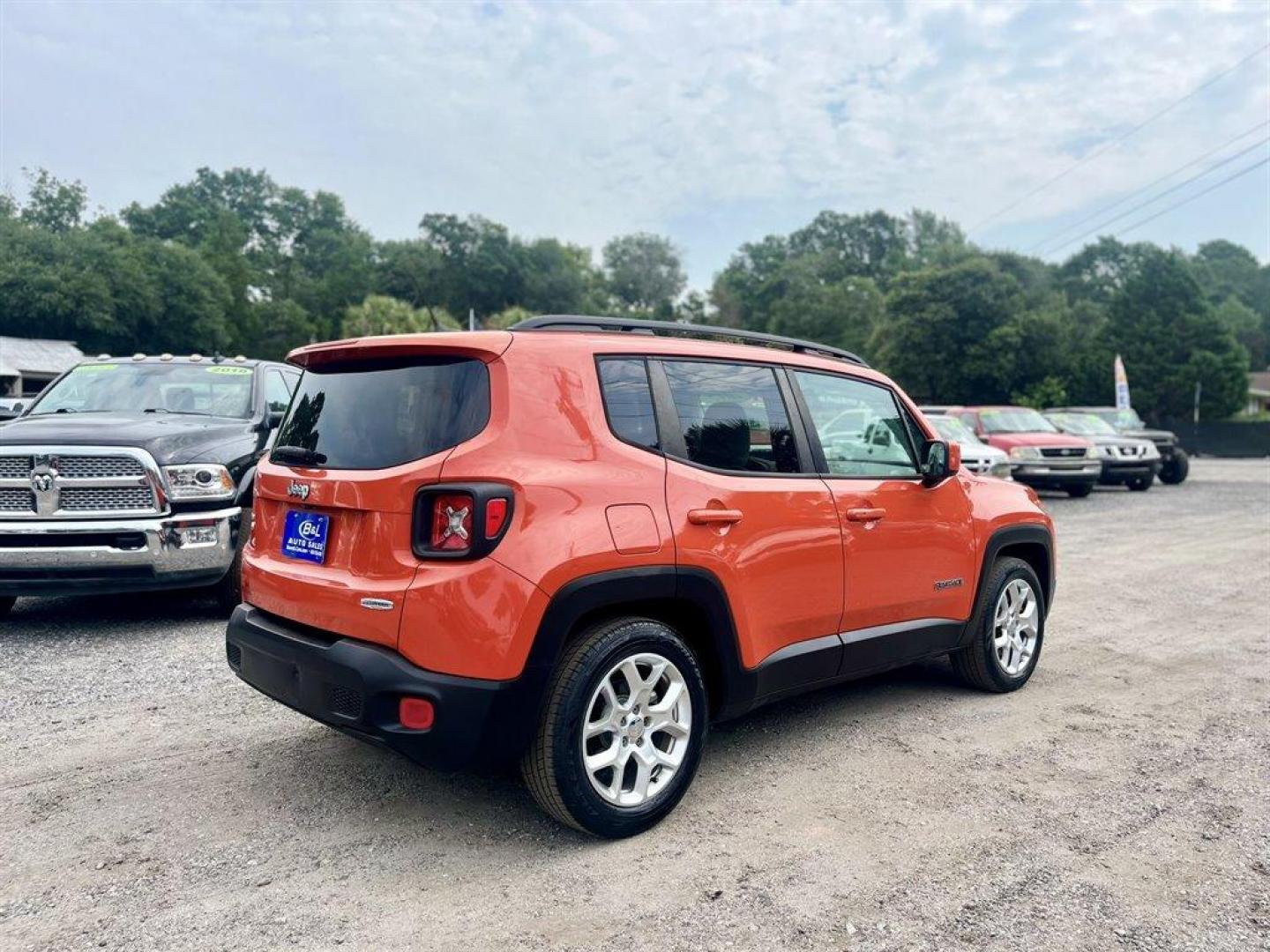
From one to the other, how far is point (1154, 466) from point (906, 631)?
1699cm

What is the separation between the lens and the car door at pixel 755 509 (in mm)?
3436

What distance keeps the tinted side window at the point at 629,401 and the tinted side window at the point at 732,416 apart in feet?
0.45

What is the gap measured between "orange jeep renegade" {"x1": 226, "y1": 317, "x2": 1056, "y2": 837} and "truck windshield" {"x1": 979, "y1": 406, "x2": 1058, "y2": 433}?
14910 mm

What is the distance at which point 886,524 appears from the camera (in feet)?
13.9

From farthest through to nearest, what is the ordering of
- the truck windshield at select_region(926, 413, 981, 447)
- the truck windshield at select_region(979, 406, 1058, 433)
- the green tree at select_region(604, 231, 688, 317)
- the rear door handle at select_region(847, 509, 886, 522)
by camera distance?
the green tree at select_region(604, 231, 688, 317) < the truck windshield at select_region(979, 406, 1058, 433) < the truck windshield at select_region(926, 413, 981, 447) < the rear door handle at select_region(847, 509, 886, 522)

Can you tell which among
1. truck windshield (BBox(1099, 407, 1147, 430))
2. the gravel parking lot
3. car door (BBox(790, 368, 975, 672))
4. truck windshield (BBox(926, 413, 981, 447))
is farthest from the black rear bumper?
truck windshield (BBox(1099, 407, 1147, 430))

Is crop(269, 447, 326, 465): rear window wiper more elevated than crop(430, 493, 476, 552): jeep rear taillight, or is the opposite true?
crop(269, 447, 326, 465): rear window wiper

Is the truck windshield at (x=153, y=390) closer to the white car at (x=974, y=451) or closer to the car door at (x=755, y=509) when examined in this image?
the car door at (x=755, y=509)

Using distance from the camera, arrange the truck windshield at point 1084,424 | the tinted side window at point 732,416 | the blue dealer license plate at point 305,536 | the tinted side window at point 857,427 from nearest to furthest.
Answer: the blue dealer license plate at point 305,536 → the tinted side window at point 732,416 → the tinted side window at point 857,427 → the truck windshield at point 1084,424

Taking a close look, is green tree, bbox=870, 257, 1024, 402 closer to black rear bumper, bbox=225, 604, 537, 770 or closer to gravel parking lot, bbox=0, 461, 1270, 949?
gravel parking lot, bbox=0, 461, 1270, 949

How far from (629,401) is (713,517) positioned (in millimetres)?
539

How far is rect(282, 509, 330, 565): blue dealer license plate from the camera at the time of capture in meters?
3.30

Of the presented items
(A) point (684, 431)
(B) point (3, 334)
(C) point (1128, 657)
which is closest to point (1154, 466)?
(C) point (1128, 657)

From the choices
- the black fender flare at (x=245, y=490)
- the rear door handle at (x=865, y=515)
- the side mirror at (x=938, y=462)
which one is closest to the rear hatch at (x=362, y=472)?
the rear door handle at (x=865, y=515)
